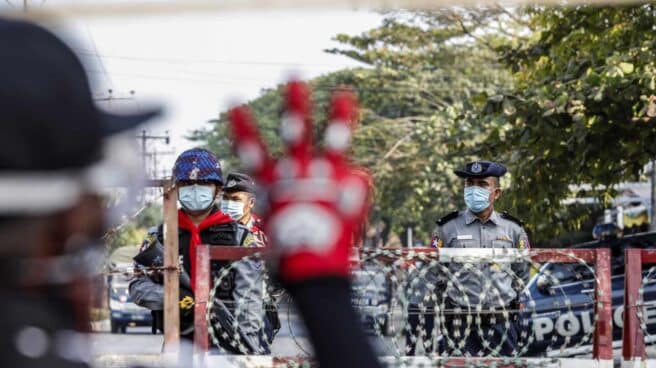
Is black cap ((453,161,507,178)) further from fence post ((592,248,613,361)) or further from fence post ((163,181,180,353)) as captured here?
fence post ((163,181,180,353))

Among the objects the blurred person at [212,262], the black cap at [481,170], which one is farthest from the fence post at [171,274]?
the black cap at [481,170]

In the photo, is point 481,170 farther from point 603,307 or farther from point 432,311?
point 603,307

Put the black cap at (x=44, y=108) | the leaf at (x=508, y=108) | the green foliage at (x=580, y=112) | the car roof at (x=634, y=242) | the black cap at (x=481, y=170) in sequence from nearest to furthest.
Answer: the black cap at (x=44, y=108) < the black cap at (x=481, y=170) < the car roof at (x=634, y=242) < the green foliage at (x=580, y=112) < the leaf at (x=508, y=108)

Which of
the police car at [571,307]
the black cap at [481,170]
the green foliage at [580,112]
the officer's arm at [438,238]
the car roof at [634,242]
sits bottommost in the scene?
the police car at [571,307]

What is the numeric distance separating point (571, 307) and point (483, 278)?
1297 millimetres

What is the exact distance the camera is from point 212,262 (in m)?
7.39

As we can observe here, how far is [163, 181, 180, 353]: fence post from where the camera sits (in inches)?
268

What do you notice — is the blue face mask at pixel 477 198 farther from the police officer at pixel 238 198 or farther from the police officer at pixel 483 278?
the police officer at pixel 238 198

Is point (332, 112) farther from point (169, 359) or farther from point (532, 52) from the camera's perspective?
point (532, 52)

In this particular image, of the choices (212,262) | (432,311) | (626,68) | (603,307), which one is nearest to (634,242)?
(626,68)

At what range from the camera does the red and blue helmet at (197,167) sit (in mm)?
7152

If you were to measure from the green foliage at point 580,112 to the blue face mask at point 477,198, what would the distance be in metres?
5.25

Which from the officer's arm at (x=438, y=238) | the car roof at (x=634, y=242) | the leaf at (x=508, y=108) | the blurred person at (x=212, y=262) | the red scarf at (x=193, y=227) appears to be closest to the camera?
the blurred person at (x=212, y=262)

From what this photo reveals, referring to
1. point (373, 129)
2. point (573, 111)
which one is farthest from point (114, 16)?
point (373, 129)
